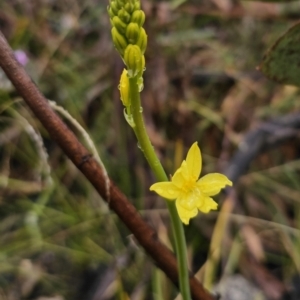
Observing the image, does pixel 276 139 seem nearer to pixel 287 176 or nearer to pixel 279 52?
pixel 287 176

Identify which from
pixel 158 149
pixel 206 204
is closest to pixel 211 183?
pixel 206 204

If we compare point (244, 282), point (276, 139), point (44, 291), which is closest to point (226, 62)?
point (276, 139)

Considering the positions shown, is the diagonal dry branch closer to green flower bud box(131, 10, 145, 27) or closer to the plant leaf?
green flower bud box(131, 10, 145, 27)

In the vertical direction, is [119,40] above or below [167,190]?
above

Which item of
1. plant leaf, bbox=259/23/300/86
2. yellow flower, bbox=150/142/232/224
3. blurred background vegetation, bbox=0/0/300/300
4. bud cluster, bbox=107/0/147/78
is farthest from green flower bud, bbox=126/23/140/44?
blurred background vegetation, bbox=0/0/300/300

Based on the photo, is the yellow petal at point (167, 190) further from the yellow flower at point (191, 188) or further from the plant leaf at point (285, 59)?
the plant leaf at point (285, 59)

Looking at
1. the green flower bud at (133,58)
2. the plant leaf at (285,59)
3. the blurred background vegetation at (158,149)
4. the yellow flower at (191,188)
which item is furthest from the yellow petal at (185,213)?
the blurred background vegetation at (158,149)

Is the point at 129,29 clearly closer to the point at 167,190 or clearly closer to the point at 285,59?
the point at 167,190
